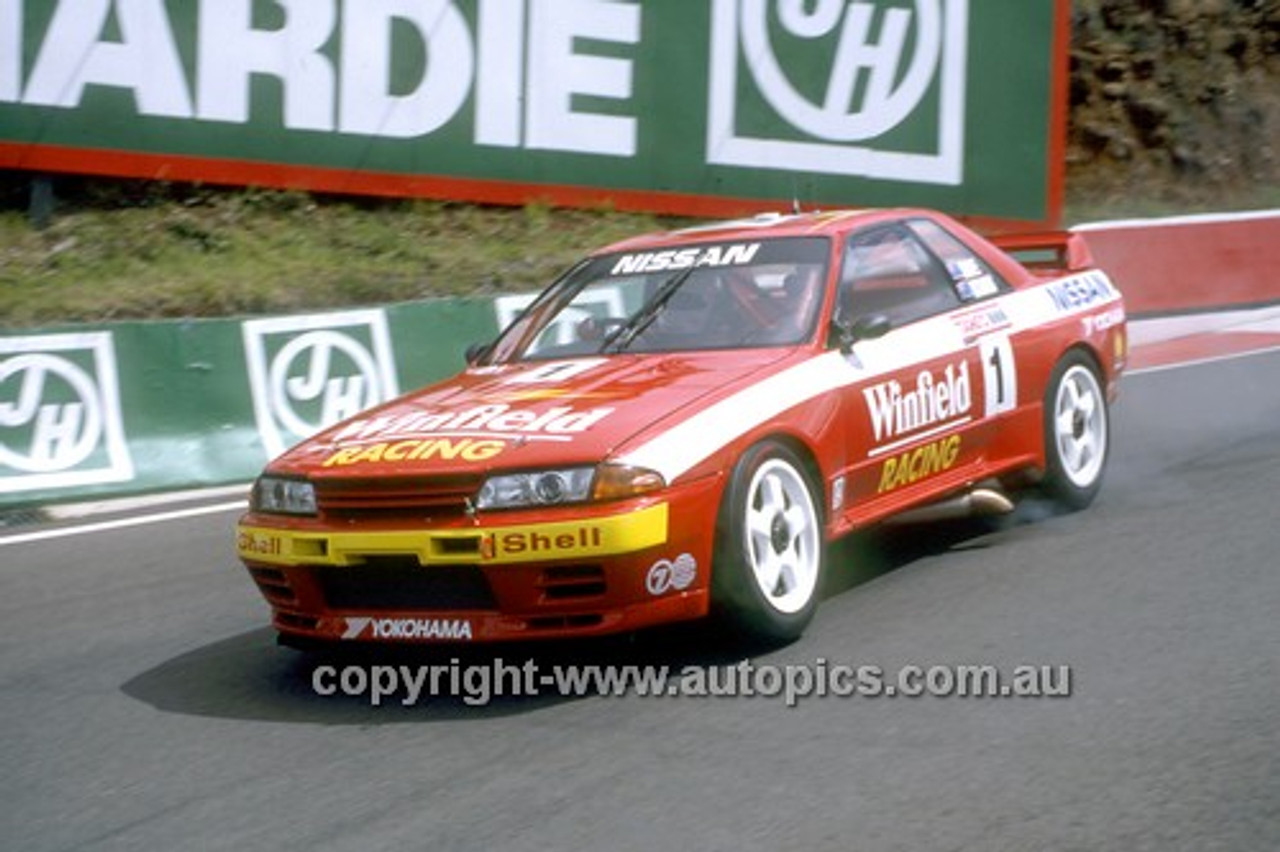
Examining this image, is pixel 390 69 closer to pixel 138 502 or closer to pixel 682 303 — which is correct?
pixel 138 502

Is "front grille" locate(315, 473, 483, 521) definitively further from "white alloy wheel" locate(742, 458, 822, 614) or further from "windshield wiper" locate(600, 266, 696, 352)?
"windshield wiper" locate(600, 266, 696, 352)

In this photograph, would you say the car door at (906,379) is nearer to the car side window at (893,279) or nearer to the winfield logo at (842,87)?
the car side window at (893,279)

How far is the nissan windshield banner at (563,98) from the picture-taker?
50.9ft

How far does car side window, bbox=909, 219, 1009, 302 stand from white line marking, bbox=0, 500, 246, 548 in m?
4.11

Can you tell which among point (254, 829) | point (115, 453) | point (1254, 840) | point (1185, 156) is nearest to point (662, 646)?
point (254, 829)

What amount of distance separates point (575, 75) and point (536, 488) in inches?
482

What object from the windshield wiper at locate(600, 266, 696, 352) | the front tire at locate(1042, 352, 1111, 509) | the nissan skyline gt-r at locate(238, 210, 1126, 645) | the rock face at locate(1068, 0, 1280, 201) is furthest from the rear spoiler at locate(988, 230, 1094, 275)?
the rock face at locate(1068, 0, 1280, 201)

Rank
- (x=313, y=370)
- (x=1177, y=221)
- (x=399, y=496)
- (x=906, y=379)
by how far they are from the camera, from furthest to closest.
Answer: (x=1177, y=221)
(x=313, y=370)
(x=906, y=379)
(x=399, y=496)

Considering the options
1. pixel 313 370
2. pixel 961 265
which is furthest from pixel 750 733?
pixel 313 370

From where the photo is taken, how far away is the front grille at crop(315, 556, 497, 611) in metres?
6.07

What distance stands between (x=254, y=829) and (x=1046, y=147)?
55.8 feet

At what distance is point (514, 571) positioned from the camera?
5.96 meters

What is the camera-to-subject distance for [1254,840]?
4.52 m

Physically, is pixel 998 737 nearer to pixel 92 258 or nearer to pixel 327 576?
pixel 327 576
